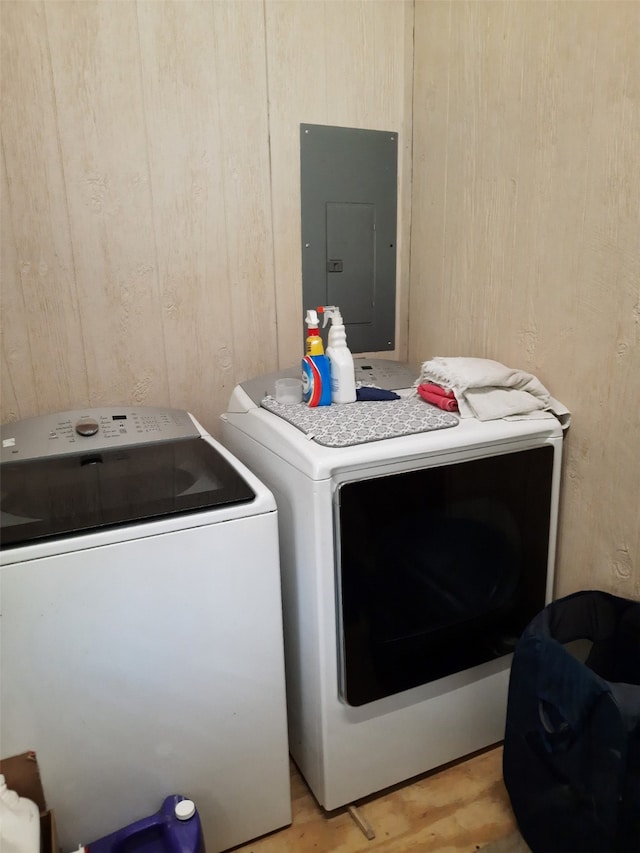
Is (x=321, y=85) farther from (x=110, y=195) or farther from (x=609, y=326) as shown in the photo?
(x=609, y=326)

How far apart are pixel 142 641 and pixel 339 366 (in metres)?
0.77

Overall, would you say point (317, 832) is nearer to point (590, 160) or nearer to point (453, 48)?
point (590, 160)

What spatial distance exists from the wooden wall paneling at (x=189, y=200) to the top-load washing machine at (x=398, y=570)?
13.6 inches

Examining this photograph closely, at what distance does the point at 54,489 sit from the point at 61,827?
0.64 m

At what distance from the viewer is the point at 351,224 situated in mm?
1837

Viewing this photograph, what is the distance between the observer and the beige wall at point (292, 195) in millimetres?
1284

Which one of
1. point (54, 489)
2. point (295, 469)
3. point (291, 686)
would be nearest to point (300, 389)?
point (295, 469)

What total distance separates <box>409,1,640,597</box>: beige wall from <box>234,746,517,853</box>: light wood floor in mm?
542

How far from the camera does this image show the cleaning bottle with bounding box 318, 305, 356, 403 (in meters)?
1.44

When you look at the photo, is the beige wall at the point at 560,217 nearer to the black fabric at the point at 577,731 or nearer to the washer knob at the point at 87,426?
the black fabric at the point at 577,731

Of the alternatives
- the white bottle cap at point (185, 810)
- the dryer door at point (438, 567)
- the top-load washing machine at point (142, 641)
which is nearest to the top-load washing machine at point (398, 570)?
the dryer door at point (438, 567)

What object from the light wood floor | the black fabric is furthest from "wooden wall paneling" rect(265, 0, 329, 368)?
the light wood floor

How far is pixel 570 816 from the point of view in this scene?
3.55ft

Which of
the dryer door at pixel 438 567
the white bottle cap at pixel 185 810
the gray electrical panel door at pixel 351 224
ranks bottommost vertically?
the white bottle cap at pixel 185 810
